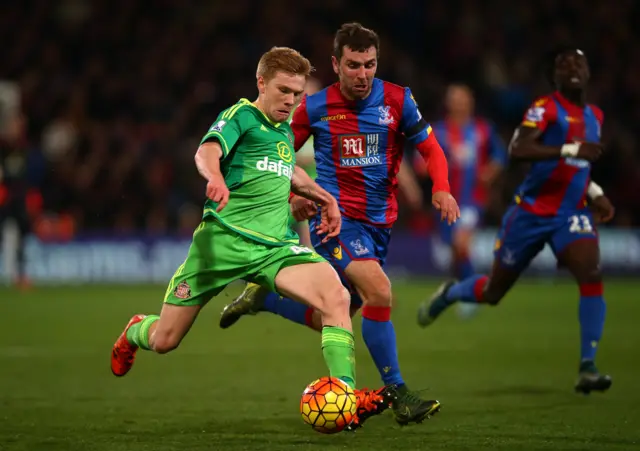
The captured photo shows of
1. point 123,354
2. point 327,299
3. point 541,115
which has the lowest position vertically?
point 123,354

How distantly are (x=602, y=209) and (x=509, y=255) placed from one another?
0.73 metres

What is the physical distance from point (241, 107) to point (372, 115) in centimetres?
104

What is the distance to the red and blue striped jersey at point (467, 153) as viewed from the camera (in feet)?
44.0

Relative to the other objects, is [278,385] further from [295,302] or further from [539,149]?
[539,149]

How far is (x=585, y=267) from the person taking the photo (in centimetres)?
747

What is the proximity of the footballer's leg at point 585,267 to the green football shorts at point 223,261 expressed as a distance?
2.50 metres

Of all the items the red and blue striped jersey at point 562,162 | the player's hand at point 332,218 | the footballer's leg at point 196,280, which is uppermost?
the red and blue striped jersey at point 562,162

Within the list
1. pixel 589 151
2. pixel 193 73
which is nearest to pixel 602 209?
pixel 589 151

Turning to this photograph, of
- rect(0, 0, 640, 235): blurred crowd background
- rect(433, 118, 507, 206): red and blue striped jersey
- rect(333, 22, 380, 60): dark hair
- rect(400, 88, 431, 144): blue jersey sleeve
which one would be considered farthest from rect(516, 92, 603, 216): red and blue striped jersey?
rect(0, 0, 640, 235): blurred crowd background

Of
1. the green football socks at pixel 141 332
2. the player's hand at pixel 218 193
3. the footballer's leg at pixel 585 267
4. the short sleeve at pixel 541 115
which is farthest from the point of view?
the short sleeve at pixel 541 115

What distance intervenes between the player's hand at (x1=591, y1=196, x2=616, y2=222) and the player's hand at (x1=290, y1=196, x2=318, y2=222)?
2284mm

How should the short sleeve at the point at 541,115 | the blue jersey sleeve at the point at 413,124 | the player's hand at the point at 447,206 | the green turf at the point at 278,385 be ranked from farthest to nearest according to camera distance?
the short sleeve at the point at 541,115
the blue jersey sleeve at the point at 413,124
the player's hand at the point at 447,206
the green turf at the point at 278,385

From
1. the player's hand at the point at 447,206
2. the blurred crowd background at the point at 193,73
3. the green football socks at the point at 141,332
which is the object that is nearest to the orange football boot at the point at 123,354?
the green football socks at the point at 141,332

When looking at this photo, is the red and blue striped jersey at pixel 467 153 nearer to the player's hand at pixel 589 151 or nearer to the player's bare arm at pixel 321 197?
the player's hand at pixel 589 151
